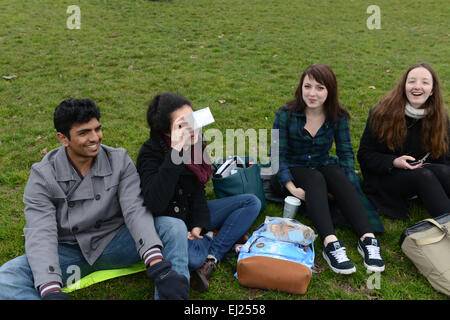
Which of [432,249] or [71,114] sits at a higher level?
[71,114]

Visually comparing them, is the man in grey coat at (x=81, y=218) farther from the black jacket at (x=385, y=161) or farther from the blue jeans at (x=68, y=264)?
the black jacket at (x=385, y=161)

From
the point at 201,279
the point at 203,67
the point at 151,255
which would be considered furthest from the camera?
the point at 203,67

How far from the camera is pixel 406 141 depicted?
3449 millimetres

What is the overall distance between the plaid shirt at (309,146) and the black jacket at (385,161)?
0.15 m

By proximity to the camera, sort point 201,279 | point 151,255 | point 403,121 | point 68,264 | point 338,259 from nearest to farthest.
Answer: point 151,255 < point 68,264 < point 201,279 < point 338,259 < point 403,121

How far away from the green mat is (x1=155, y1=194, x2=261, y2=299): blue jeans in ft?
1.25

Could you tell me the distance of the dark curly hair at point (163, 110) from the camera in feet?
8.68

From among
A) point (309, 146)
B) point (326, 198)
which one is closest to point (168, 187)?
point (326, 198)

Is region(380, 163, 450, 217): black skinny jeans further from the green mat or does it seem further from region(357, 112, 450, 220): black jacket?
the green mat

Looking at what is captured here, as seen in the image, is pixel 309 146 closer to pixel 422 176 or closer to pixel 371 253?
pixel 422 176

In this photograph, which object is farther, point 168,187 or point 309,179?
point 309,179

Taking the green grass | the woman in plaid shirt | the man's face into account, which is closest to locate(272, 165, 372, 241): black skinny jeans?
the woman in plaid shirt

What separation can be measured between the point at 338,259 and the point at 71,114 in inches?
86.4

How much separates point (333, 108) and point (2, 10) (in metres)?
11.9
